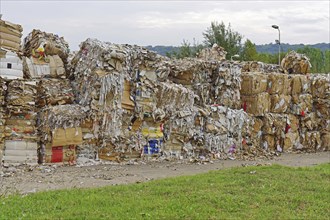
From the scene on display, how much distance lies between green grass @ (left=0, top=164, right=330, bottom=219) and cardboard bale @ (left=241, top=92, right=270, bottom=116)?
5913 mm

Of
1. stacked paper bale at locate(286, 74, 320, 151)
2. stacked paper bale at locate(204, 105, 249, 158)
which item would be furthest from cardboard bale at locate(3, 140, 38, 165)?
stacked paper bale at locate(286, 74, 320, 151)

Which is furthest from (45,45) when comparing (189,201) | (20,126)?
(189,201)

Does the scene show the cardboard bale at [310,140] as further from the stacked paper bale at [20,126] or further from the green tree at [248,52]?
the green tree at [248,52]

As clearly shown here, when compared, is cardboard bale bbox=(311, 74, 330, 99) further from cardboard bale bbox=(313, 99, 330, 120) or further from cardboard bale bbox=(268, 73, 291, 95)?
cardboard bale bbox=(268, 73, 291, 95)

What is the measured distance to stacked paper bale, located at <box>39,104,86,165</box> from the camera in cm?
1007

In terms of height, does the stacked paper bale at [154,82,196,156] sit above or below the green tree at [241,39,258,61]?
below

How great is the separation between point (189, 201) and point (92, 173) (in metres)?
3.79

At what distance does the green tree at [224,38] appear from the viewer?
107 feet

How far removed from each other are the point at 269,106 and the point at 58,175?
7693mm

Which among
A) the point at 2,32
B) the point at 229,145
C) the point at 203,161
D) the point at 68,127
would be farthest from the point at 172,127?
the point at 2,32

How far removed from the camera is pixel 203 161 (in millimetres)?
11578

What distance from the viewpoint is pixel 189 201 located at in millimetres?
6047

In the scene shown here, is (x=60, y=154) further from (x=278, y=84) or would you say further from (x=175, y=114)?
(x=278, y=84)

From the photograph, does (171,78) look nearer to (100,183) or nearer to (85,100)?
(85,100)
